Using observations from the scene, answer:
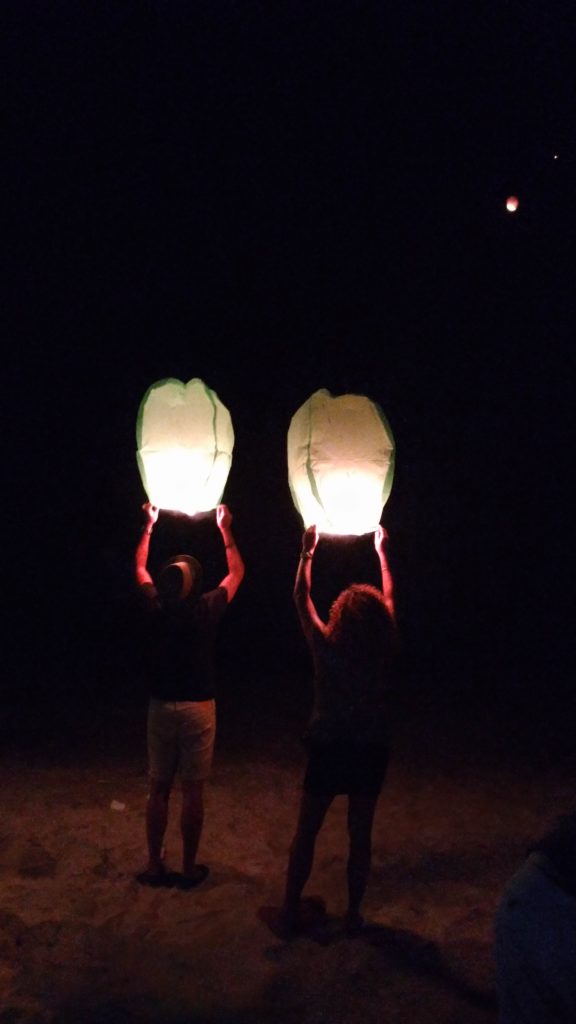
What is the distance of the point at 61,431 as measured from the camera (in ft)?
36.4

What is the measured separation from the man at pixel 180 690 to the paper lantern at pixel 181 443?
25 centimetres

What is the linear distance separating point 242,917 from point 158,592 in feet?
5.14

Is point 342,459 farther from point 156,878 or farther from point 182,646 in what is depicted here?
point 156,878

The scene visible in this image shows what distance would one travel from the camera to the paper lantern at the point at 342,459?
300 centimetres

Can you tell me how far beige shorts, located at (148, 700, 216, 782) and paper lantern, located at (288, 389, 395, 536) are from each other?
1154 mm

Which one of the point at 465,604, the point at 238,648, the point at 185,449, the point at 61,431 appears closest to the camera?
the point at 185,449

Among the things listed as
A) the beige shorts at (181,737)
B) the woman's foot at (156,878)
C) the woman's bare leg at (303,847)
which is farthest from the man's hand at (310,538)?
the woman's foot at (156,878)

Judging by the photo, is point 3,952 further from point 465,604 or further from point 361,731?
point 465,604

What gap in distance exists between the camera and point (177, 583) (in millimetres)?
3514

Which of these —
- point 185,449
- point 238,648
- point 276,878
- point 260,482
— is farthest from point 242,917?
point 260,482

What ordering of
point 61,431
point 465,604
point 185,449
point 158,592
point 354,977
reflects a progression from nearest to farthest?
→ 1. point 354,977
2. point 185,449
3. point 158,592
4. point 465,604
5. point 61,431

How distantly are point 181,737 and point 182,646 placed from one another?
449mm

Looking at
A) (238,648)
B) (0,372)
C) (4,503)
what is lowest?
(238,648)

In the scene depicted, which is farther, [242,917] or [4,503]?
[4,503]
